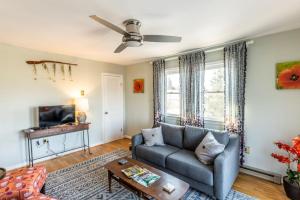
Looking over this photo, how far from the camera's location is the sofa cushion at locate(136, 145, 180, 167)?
2738 mm

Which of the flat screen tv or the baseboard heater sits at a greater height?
the flat screen tv

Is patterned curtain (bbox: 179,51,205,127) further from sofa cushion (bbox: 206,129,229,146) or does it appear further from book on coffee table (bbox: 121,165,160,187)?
book on coffee table (bbox: 121,165,160,187)

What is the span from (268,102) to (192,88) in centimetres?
139

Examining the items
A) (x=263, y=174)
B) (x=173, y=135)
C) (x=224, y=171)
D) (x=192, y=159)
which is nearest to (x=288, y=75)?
(x=263, y=174)

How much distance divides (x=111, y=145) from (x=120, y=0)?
3856 mm

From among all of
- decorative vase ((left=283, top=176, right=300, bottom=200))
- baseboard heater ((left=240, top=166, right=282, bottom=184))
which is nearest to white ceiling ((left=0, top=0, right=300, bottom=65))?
decorative vase ((left=283, top=176, right=300, bottom=200))

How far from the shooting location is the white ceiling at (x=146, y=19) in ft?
5.73

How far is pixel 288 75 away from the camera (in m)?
2.47

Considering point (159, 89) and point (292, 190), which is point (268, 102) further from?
point (159, 89)

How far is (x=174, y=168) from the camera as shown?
256cm

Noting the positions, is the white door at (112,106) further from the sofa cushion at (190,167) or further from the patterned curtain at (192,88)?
the sofa cushion at (190,167)

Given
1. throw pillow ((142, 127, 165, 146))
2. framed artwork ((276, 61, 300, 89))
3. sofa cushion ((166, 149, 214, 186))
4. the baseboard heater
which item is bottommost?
the baseboard heater

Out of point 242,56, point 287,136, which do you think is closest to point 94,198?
point 287,136

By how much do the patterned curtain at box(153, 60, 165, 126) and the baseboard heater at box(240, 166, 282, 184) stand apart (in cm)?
209
